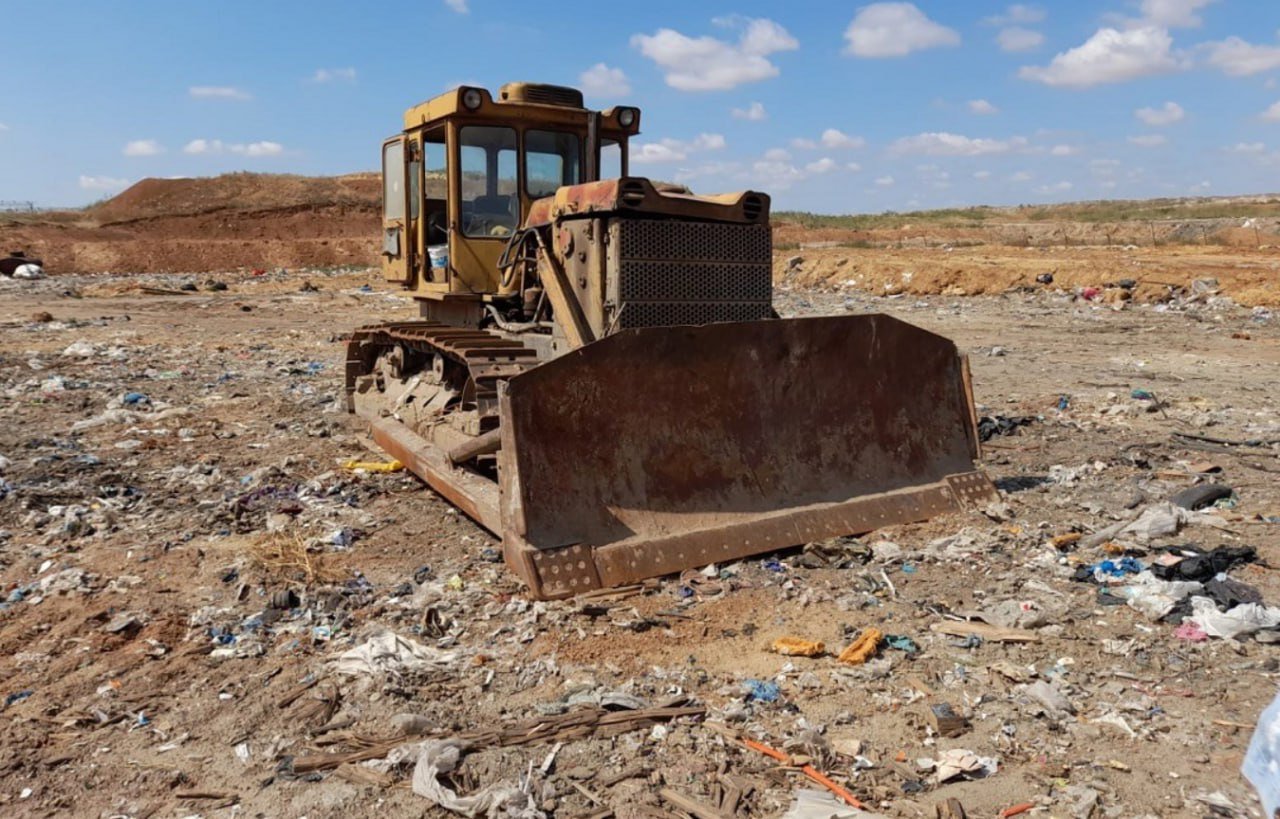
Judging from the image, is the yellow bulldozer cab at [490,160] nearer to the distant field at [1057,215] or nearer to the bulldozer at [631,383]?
the bulldozer at [631,383]

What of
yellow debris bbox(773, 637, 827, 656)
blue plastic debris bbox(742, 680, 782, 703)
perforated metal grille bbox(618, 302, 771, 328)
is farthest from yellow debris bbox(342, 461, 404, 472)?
blue plastic debris bbox(742, 680, 782, 703)

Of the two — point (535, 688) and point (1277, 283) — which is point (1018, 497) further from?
point (1277, 283)

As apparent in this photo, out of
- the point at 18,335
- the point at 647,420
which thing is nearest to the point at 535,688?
the point at 647,420

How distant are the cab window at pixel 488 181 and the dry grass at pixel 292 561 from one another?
2.83 meters

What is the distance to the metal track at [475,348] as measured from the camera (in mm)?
5707

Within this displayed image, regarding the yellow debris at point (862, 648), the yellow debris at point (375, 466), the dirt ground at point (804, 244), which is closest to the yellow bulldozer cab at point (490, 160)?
the yellow debris at point (375, 466)

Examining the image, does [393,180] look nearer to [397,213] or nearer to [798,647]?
[397,213]

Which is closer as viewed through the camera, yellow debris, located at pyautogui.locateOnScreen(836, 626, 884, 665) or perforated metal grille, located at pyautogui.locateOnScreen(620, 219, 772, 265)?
yellow debris, located at pyautogui.locateOnScreen(836, 626, 884, 665)

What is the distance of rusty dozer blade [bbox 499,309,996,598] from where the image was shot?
4.62 metres

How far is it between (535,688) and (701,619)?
35.6 inches

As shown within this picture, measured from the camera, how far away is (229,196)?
143 ft

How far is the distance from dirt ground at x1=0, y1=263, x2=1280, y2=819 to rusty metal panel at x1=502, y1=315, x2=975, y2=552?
1.21 ft

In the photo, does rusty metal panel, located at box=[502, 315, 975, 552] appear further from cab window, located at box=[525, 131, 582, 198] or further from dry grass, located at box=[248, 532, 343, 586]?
cab window, located at box=[525, 131, 582, 198]

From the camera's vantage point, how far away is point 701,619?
434 centimetres
